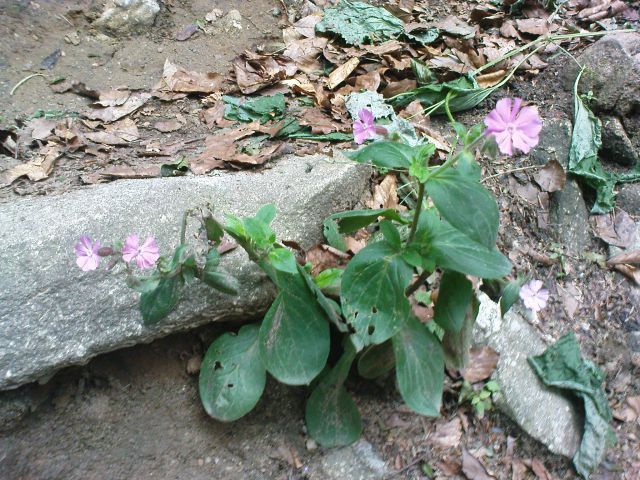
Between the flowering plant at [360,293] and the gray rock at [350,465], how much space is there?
0.07 m

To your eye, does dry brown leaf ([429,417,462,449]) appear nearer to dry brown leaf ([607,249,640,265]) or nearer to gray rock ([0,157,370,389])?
gray rock ([0,157,370,389])

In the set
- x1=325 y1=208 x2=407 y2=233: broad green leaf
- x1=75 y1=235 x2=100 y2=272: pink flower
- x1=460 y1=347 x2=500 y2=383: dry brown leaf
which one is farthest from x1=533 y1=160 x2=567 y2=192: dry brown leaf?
x1=75 y1=235 x2=100 y2=272: pink flower

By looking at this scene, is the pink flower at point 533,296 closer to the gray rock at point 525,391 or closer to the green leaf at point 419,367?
the green leaf at point 419,367

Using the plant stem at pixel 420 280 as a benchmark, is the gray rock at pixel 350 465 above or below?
below

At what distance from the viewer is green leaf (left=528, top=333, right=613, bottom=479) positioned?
1.98 meters

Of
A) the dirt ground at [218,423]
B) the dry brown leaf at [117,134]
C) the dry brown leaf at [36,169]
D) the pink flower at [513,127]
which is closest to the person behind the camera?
the pink flower at [513,127]

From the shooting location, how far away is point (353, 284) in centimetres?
150

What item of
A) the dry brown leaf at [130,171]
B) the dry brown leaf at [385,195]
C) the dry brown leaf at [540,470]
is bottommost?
the dry brown leaf at [540,470]

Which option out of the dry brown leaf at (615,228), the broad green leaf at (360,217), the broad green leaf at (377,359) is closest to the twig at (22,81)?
the broad green leaf at (360,217)

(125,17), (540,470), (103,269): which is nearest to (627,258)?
(540,470)

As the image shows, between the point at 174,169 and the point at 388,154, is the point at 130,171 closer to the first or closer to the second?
the point at 174,169

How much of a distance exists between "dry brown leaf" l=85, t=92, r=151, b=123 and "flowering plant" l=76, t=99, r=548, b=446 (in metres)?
1.22

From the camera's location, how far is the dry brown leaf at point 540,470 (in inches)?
76.1

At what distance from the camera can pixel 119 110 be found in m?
2.60
